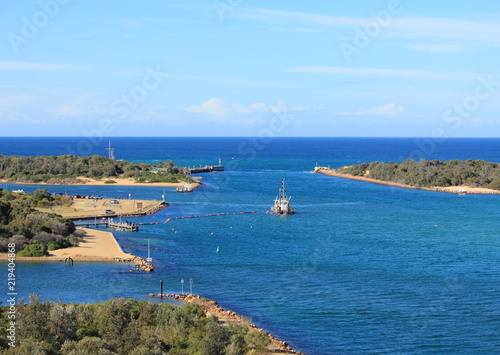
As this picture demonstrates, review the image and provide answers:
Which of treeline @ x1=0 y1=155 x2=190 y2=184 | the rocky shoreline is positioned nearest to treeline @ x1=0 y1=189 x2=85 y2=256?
the rocky shoreline

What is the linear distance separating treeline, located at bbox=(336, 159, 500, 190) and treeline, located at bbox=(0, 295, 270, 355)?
279 ft

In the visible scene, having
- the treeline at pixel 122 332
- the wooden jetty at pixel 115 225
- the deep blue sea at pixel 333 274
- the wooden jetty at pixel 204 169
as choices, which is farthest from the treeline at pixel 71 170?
the treeline at pixel 122 332

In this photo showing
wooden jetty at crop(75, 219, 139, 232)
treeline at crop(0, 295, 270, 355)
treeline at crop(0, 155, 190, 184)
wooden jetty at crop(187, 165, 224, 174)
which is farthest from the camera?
wooden jetty at crop(187, 165, 224, 174)

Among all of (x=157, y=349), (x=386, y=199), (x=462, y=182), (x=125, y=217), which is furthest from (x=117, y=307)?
(x=462, y=182)

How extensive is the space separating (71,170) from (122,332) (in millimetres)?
92469

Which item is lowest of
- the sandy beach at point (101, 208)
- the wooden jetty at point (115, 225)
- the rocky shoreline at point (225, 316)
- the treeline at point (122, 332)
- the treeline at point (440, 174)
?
the rocky shoreline at point (225, 316)

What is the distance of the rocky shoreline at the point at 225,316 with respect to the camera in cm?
2850

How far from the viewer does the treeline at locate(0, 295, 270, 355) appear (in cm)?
2386

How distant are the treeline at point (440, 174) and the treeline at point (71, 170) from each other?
38.0m

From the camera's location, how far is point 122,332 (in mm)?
26906

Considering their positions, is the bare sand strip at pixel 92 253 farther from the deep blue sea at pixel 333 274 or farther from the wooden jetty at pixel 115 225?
the wooden jetty at pixel 115 225

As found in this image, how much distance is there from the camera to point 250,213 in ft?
238

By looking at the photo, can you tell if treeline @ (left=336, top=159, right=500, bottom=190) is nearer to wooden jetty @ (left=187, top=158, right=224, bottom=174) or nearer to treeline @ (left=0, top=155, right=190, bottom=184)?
wooden jetty @ (left=187, top=158, right=224, bottom=174)

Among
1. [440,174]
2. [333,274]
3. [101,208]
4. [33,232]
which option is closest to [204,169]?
[440,174]
